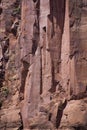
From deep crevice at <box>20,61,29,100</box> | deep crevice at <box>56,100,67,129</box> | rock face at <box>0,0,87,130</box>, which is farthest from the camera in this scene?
deep crevice at <box>20,61,29,100</box>

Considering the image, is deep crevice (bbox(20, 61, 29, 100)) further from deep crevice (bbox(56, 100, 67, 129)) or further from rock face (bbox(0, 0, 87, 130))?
deep crevice (bbox(56, 100, 67, 129))

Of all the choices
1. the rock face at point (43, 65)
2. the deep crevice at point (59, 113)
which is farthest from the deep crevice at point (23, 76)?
the deep crevice at point (59, 113)

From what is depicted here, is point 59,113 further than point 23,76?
No

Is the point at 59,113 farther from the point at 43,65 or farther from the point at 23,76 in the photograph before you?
the point at 23,76

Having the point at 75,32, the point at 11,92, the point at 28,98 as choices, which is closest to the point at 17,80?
the point at 11,92

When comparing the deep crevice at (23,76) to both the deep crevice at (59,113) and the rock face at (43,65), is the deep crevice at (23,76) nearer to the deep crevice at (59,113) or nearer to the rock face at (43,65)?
the rock face at (43,65)

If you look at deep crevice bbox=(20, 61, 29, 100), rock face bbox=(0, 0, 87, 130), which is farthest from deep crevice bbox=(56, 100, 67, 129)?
deep crevice bbox=(20, 61, 29, 100)

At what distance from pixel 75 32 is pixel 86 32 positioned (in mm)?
874

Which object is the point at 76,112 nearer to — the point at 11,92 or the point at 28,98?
the point at 28,98

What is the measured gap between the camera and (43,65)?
4516 cm

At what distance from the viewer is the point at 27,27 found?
48.7 meters

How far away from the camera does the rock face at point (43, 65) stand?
40.5 metres

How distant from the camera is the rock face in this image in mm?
40531

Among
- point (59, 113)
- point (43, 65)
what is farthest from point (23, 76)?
point (59, 113)
